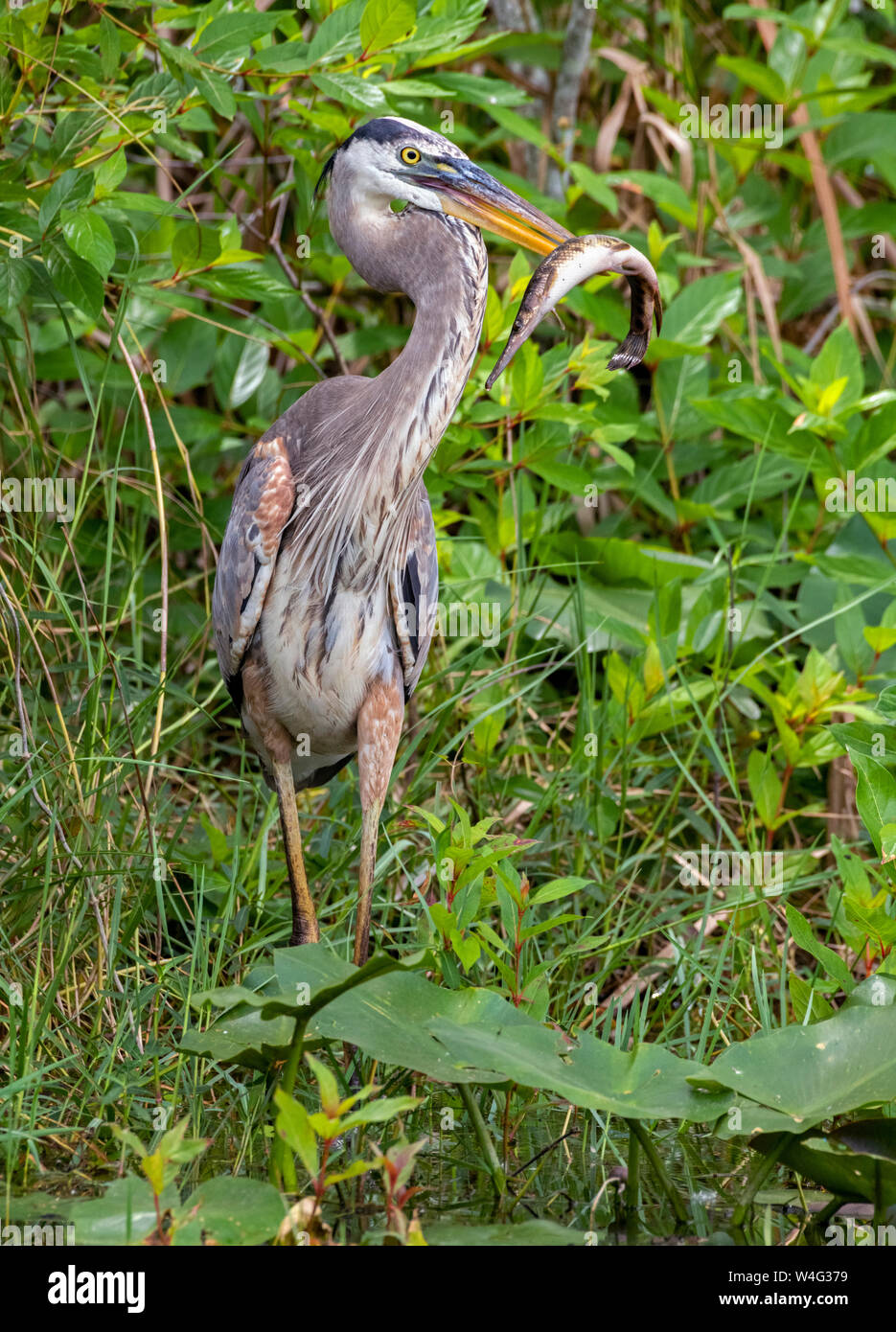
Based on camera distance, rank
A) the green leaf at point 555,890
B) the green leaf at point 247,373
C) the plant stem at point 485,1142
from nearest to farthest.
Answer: the plant stem at point 485,1142, the green leaf at point 555,890, the green leaf at point 247,373

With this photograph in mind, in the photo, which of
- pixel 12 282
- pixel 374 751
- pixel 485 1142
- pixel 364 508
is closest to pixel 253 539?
pixel 364 508

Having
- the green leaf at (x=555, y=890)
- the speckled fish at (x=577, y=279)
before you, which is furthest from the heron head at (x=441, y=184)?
the green leaf at (x=555, y=890)

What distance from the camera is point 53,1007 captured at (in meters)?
2.98

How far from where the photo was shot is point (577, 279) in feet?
9.27

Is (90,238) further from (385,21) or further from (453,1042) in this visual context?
(453,1042)

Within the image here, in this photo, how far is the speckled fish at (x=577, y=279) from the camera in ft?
9.10

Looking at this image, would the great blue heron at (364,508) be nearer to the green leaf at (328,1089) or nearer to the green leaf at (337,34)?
the green leaf at (337,34)

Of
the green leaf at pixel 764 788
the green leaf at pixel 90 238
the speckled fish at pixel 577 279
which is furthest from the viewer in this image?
the green leaf at pixel 764 788

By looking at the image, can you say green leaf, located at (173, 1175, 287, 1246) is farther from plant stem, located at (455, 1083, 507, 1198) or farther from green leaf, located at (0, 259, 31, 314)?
green leaf, located at (0, 259, 31, 314)

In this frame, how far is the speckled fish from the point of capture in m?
2.77

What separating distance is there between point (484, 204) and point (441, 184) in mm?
106
